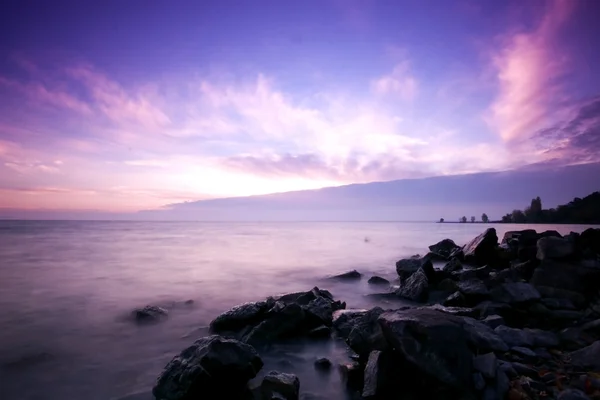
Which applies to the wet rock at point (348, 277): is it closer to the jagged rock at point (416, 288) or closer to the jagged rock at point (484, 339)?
the jagged rock at point (416, 288)

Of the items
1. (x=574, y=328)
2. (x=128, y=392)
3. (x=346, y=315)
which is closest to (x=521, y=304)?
(x=574, y=328)

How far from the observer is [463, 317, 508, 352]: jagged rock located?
586cm

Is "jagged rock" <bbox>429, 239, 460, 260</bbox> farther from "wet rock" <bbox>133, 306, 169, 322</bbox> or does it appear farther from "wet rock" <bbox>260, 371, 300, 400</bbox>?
"wet rock" <bbox>260, 371, 300, 400</bbox>

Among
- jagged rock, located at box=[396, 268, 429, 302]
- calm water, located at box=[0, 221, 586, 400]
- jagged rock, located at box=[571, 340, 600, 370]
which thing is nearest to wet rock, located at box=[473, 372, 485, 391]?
jagged rock, located at box=[571, 340, 600, 370]

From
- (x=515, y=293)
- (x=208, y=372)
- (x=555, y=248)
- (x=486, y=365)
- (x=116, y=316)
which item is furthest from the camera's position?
(x=116, y=316)

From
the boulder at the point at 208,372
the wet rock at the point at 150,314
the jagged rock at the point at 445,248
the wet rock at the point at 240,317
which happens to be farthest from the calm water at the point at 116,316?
the jagged rock at the point at 445,248

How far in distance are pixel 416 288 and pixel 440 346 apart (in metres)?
7.60

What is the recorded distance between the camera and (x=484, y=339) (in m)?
6.00

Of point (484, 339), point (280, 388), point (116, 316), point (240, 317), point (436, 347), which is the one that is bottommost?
point (116, 316)

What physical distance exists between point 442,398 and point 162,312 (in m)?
9.51

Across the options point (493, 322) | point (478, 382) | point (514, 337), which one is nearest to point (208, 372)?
point (478, 382)

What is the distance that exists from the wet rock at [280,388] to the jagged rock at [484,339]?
3094 mm

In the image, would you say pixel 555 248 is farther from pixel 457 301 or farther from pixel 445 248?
pixel 445 248

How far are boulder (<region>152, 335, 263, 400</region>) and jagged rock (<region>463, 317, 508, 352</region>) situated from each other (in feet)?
13.2
